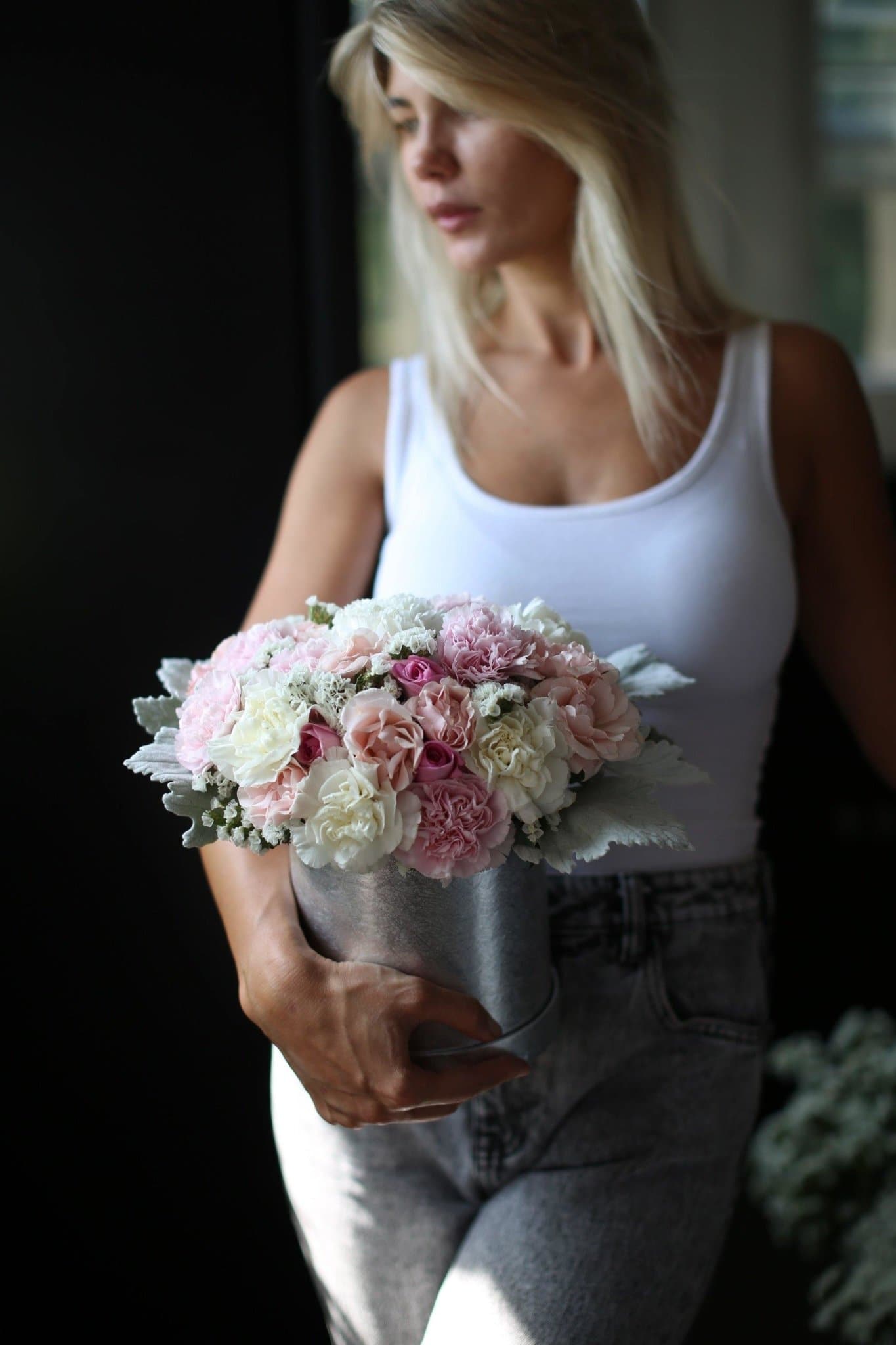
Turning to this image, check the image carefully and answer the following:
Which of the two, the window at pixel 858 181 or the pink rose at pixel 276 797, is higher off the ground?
the window at pixel 858 181

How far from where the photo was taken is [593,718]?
0.98 meters

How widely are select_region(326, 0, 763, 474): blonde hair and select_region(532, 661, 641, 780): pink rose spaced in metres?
0.48

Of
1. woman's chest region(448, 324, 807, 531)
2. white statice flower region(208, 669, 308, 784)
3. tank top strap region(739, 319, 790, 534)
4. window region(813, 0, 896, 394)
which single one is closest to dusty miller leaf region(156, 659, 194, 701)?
white statice flower region(208, 669, 308, 784)

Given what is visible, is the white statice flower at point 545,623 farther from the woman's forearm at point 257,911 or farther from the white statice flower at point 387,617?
the woman's forearm at point 257,911

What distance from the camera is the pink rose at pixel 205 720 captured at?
96 cm

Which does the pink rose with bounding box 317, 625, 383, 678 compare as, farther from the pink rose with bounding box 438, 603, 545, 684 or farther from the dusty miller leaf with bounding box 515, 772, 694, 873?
the dusty miller leaf with bounding box 515, 772, 694, 873

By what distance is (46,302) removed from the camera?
5.21 ft

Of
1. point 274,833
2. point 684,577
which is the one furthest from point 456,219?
point 274,833

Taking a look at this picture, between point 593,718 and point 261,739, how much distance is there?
0.88 ft

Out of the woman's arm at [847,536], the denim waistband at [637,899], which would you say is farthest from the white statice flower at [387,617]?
the woman's arm at [847,536]

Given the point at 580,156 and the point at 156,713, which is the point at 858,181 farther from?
the point at 156,713

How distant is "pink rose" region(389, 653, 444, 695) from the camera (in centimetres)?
93

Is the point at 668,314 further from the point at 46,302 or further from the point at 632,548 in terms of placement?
the point at 46,302

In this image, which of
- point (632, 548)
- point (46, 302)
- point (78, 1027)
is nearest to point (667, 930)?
point (632, 548)
